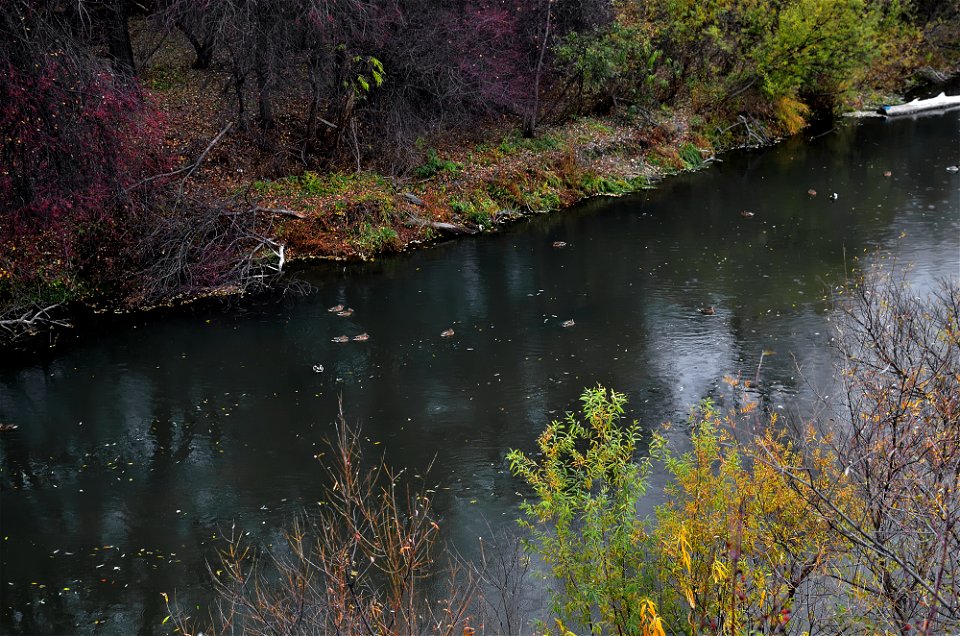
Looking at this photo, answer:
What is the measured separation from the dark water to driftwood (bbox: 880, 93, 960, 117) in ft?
34.2

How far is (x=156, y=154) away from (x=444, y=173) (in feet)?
A: 24.2

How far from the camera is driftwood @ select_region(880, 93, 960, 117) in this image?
1250 inches

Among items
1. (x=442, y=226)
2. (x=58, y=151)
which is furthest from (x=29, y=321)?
(x=442, y=226)

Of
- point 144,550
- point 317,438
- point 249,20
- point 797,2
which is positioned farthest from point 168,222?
point 797,2

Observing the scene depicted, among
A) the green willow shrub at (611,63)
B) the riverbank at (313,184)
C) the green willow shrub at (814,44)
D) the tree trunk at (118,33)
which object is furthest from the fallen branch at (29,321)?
the green willow shrub at (814,44)

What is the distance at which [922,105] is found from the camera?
105 feet

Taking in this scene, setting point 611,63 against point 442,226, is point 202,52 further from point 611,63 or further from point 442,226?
point 611,63

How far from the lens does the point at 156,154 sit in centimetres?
1827

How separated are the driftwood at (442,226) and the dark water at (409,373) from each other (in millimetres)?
851

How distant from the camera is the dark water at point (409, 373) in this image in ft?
34.8

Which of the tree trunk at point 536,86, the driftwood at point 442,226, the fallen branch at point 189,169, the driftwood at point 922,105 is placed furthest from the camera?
the driftwood at point 922,105

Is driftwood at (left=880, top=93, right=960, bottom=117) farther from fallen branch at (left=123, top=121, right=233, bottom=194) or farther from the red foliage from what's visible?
the red foliage

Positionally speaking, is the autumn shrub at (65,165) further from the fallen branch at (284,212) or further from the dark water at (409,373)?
the fallen branch at (284,212)

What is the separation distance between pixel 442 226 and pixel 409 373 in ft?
25.0
